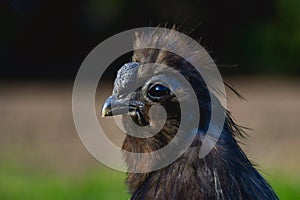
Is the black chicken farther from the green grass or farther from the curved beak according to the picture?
the green grass

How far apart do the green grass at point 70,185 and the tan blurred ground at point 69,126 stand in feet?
1.46

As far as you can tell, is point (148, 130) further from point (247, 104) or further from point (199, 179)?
point (247, 104)

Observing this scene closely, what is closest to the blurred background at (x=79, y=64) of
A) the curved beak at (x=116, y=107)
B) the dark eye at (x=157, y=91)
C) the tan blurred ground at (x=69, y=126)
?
the tan blurred ground at (x=69, y=126)

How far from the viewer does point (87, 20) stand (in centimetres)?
2111

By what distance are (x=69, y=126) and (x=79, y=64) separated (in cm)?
651

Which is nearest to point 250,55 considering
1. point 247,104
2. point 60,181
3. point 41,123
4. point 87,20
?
point 87,20

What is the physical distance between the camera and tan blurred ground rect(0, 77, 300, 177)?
12656 mm

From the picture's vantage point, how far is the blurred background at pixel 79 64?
41.6ft

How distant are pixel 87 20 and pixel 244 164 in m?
16.4

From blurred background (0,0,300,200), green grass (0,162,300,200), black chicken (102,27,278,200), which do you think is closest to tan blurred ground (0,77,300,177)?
blurred background (0,0,300,200)

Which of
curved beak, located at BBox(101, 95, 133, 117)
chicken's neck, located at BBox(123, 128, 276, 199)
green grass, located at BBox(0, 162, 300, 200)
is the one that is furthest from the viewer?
green grass, located at BBox(0, 162, 300, 200)

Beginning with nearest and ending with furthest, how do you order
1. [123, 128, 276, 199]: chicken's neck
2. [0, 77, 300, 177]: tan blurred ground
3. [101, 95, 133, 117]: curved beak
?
[123, 128, 276, 199]: chicken's neck < [101, 95, 133, 117]: curved beak < [0, 77, 300, 177]: tan blurred ground

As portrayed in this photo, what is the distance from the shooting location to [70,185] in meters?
10.9

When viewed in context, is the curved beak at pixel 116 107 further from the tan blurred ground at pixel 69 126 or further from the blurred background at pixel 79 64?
the blurred background at pixel 79 64
